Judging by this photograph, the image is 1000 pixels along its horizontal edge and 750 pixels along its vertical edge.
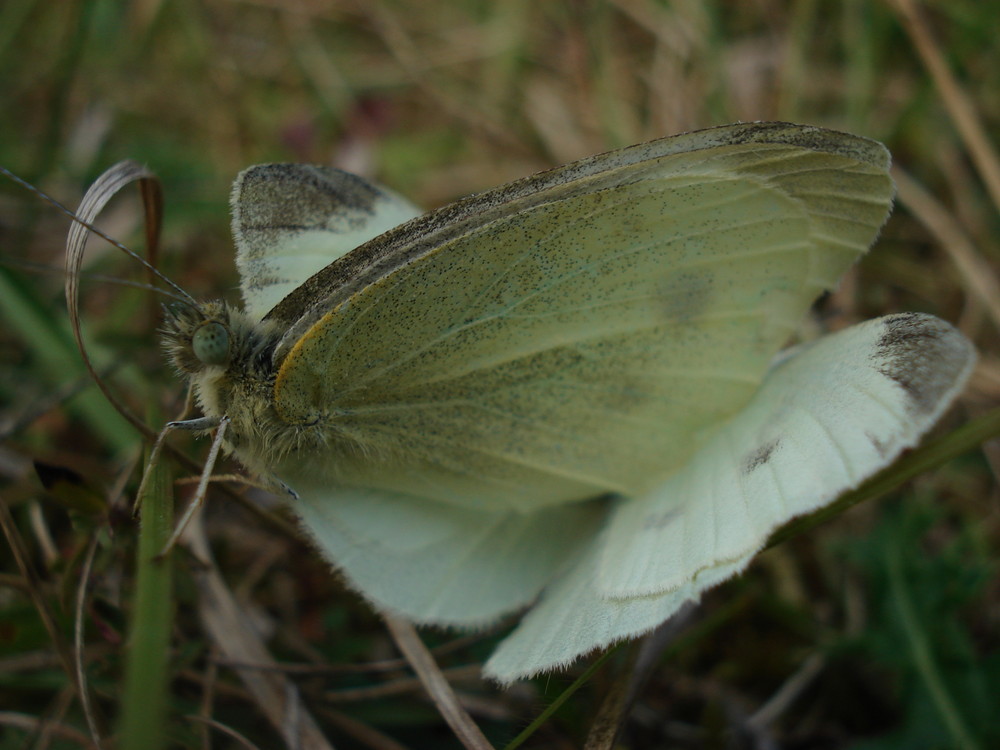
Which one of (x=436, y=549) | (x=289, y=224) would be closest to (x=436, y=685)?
(x=436, y=549)

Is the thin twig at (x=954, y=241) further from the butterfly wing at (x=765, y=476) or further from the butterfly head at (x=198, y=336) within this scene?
the butterfly head at (x=198, y=336)

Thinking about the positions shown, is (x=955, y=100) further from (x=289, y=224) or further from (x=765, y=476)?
(x=289, y=224)

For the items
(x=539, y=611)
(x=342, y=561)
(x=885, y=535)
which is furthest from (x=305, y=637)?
(x=885, y=535)

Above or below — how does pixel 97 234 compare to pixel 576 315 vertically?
above

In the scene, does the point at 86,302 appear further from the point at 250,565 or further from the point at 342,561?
the point at 342,561

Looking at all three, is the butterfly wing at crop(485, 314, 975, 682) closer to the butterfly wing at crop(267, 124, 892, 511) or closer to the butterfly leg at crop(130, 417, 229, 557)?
the butterfly wing at crop(267, 124, 892, 511)

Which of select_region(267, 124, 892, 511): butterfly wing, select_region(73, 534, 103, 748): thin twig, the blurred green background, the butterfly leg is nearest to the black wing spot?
select_region(267, 124, 892, 511): butterfly wing
